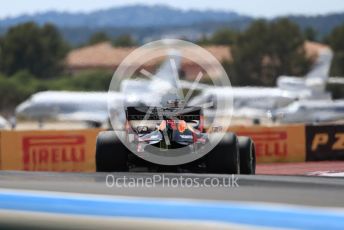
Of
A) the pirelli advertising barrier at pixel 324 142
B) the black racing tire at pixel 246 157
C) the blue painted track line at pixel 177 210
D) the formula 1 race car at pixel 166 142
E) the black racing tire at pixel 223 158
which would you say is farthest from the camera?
the pirelli advertising barrier at pixel 324 142

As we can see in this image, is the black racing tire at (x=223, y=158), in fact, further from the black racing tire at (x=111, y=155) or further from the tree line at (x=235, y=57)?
the tree line at (x=235, y=57)

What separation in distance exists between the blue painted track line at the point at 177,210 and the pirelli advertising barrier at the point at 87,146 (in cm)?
1489

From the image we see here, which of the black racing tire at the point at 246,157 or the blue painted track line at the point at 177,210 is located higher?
the blue painted track line at the point at 177,210

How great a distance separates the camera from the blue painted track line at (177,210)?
9.82 ft

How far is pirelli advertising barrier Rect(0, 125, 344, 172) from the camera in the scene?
1828 centimetres

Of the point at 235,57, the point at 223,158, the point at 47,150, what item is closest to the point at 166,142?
the point at 223,158

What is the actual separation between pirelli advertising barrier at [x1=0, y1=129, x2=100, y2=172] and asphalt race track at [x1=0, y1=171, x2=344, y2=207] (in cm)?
1451

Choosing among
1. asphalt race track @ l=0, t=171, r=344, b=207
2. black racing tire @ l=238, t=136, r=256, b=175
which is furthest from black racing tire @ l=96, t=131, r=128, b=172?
asphalt race track @ l=0, t=171, r=344, b=207

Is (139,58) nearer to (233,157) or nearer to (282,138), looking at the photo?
(233,157)

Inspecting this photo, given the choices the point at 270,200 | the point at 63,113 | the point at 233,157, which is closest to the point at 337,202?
the point at 270,200

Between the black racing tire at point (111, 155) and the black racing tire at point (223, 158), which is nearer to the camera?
the black racing tire at point (223, 158)

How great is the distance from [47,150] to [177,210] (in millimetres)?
15664

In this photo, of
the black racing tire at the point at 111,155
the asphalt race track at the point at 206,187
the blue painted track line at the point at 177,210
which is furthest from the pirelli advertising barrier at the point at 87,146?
the blue painted track line at the point at 177,210

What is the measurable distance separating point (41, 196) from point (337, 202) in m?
1.26
